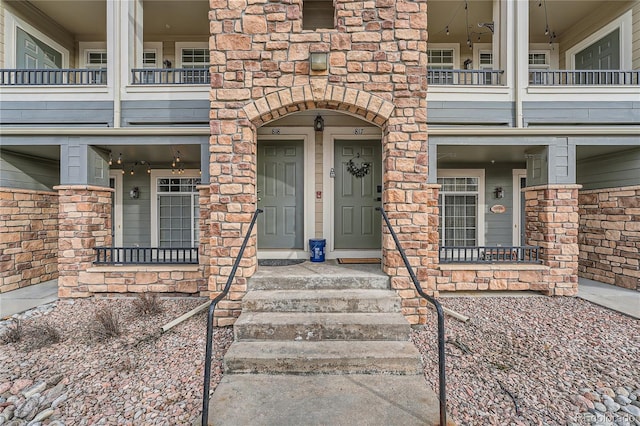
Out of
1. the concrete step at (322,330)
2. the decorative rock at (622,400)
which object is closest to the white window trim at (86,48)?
the concrete step at (322,330)

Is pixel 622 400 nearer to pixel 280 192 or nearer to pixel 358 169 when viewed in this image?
pixel 358 169

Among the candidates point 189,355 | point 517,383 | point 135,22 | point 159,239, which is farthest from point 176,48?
point 517,383

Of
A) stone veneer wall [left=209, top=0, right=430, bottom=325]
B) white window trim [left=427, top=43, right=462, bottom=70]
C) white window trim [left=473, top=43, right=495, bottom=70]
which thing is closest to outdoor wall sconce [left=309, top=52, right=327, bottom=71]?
stone veneer wall [left=209, top=0, right=430, bottom=325]

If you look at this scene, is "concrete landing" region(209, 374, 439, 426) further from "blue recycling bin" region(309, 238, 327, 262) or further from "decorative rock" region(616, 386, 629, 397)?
"blue recycling bin" region(309, 238, 327, 262)

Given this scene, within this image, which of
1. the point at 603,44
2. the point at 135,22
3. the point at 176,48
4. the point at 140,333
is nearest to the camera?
the point at 140,333

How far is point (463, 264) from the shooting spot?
5191mm

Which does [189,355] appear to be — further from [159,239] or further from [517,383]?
[159,239]

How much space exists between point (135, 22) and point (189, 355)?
625 centimetres

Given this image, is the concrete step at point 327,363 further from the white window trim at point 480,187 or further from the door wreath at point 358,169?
the white window trim at point 480,187

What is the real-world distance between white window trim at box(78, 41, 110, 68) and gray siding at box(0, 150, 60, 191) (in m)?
2.58

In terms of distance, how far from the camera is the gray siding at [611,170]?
528 cm

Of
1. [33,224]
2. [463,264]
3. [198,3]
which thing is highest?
[198,3]

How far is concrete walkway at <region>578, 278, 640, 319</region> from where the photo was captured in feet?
14.2

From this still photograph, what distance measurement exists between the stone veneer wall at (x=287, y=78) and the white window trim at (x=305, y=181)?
4.87ft
